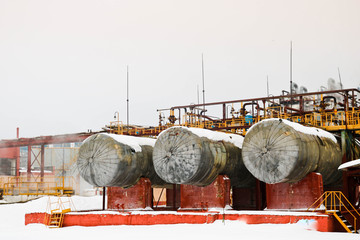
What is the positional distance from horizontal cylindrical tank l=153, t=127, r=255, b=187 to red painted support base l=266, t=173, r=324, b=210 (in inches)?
108

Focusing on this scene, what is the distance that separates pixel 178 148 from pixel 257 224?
548 centimetres

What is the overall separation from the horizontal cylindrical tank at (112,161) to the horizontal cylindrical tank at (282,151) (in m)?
6.19

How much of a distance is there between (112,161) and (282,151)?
866 centimetres

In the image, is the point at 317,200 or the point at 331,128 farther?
the point at 331,128

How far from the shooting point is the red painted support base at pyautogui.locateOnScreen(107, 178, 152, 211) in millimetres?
27203

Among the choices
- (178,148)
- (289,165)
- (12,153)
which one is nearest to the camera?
(289,165)

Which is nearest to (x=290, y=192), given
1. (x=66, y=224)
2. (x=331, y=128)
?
(x=331, y=128)

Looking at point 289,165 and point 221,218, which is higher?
point 289,165

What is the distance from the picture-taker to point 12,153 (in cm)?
5622

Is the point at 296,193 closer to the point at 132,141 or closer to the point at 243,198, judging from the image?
the point at 243,198

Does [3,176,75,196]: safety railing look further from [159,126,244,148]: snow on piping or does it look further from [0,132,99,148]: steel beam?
[159,126,244,148]: snow on piping

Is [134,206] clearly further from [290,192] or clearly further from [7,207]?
[7,207]

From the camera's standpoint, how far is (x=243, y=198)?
1208 inches

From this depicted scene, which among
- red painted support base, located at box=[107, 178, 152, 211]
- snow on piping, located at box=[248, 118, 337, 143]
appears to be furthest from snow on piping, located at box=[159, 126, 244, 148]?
red painted support base, located at box=[107, 178, 152, 211]
